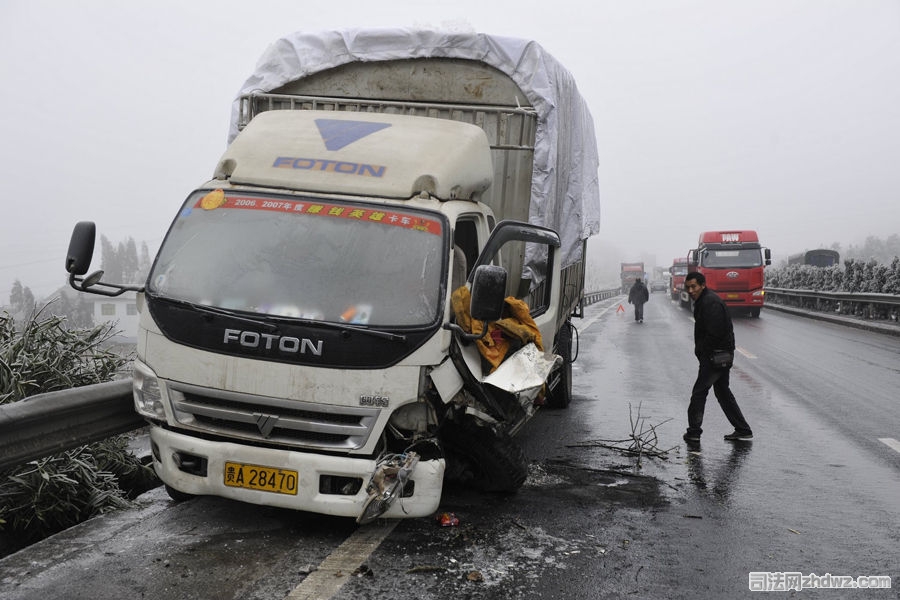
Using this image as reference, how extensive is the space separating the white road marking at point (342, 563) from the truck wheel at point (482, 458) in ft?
2.06

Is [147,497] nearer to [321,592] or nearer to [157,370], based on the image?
[157,370]

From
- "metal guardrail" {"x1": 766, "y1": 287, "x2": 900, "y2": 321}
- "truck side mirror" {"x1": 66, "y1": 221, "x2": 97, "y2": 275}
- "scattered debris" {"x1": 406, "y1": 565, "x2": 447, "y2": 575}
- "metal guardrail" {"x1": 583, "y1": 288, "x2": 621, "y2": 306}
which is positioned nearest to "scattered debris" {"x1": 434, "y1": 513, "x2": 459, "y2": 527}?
"scattered debris" {"x1": 406, "y1": 565, "x2": 447, "y2": 575}

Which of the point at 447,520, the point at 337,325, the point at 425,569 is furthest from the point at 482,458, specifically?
the point at 337,325

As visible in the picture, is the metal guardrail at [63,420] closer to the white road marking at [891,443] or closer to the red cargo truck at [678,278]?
the white road marking at [891,443]

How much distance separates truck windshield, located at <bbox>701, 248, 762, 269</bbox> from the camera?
2948 cm

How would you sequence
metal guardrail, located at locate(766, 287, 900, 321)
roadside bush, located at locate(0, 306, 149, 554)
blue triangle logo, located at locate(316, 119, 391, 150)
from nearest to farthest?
1. roadside bush, located at locate(0, 306, 149, 554)
2. blue triangle logo, located at locate(316, 119, 391, 150)
3. metal guardrail, located at locate(766, 287, 900, 321)

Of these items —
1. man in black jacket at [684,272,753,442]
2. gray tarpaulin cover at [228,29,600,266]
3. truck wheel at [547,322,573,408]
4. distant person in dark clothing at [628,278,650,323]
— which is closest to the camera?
gray tarpaulin cover at [228,29,600,266]

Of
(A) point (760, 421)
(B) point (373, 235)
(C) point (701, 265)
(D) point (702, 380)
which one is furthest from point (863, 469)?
(C) point (701, 265)

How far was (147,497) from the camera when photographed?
17.3 feet

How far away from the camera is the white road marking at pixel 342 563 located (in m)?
3.60

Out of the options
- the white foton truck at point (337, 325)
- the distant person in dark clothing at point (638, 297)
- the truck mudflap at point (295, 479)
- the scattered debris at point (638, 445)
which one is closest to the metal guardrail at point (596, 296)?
the distant person in dark clothing at point (638, 297)

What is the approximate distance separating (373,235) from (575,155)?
398cm

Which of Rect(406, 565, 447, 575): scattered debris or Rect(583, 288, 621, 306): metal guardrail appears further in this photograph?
Rect(583, 288, 621, 306): metal guardrail

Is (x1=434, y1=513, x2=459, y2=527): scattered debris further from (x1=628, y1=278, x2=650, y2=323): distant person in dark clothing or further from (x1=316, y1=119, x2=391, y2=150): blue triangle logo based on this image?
(x1=628, y1=278, x2=650, y2=323): distant person in dark clothing
